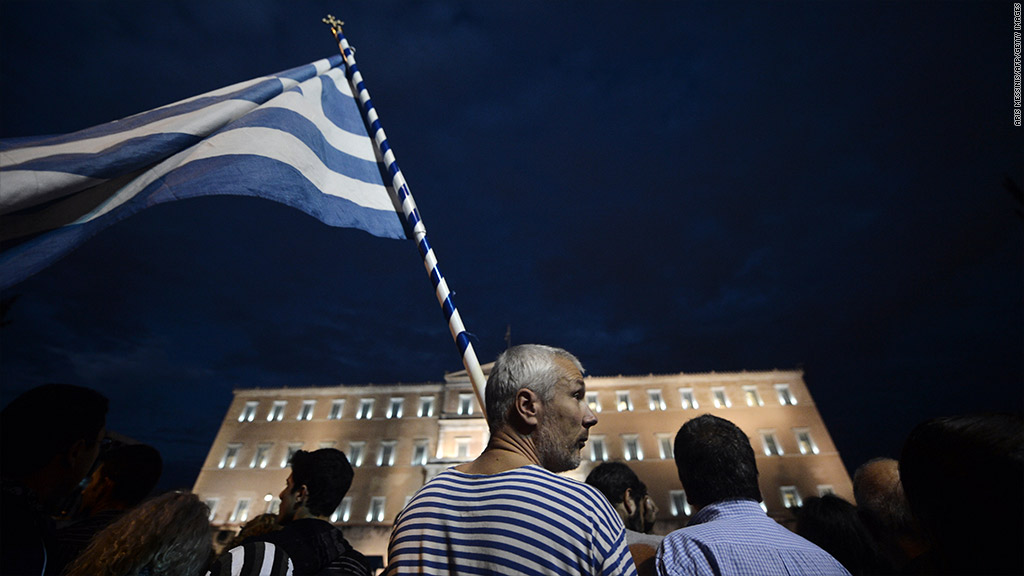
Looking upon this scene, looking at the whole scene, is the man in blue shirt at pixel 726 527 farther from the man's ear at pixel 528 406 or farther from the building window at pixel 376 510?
the building window at pixel 376 510

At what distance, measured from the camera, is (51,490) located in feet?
6.45

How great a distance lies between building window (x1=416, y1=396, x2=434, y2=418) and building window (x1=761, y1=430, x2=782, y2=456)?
25.8m

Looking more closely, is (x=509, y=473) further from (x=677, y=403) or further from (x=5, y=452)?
(x=677, y=403)

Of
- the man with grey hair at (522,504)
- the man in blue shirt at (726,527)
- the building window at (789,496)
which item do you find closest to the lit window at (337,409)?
the building window at (789,496)

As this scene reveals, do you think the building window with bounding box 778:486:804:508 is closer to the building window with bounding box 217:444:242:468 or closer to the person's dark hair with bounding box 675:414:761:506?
the person's dark hair with bounding box 675:414:761:506

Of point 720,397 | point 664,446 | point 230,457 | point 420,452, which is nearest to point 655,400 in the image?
point 664,446

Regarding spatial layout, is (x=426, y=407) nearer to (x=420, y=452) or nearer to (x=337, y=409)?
(x=420, y=452)

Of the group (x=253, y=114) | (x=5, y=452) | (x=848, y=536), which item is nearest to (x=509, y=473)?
(x=5, y=452)

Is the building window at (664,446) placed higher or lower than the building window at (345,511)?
higher

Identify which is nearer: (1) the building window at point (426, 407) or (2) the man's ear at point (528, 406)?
(2) the man's ear at point (528, 406)

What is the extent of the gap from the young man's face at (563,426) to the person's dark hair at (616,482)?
67.3 inches

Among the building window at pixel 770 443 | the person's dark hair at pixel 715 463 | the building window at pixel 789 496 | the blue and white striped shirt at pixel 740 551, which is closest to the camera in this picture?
the blue and white striped shirt at pixel 740 551

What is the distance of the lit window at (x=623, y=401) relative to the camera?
31.3 metres

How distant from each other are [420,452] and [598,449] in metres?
13.8
